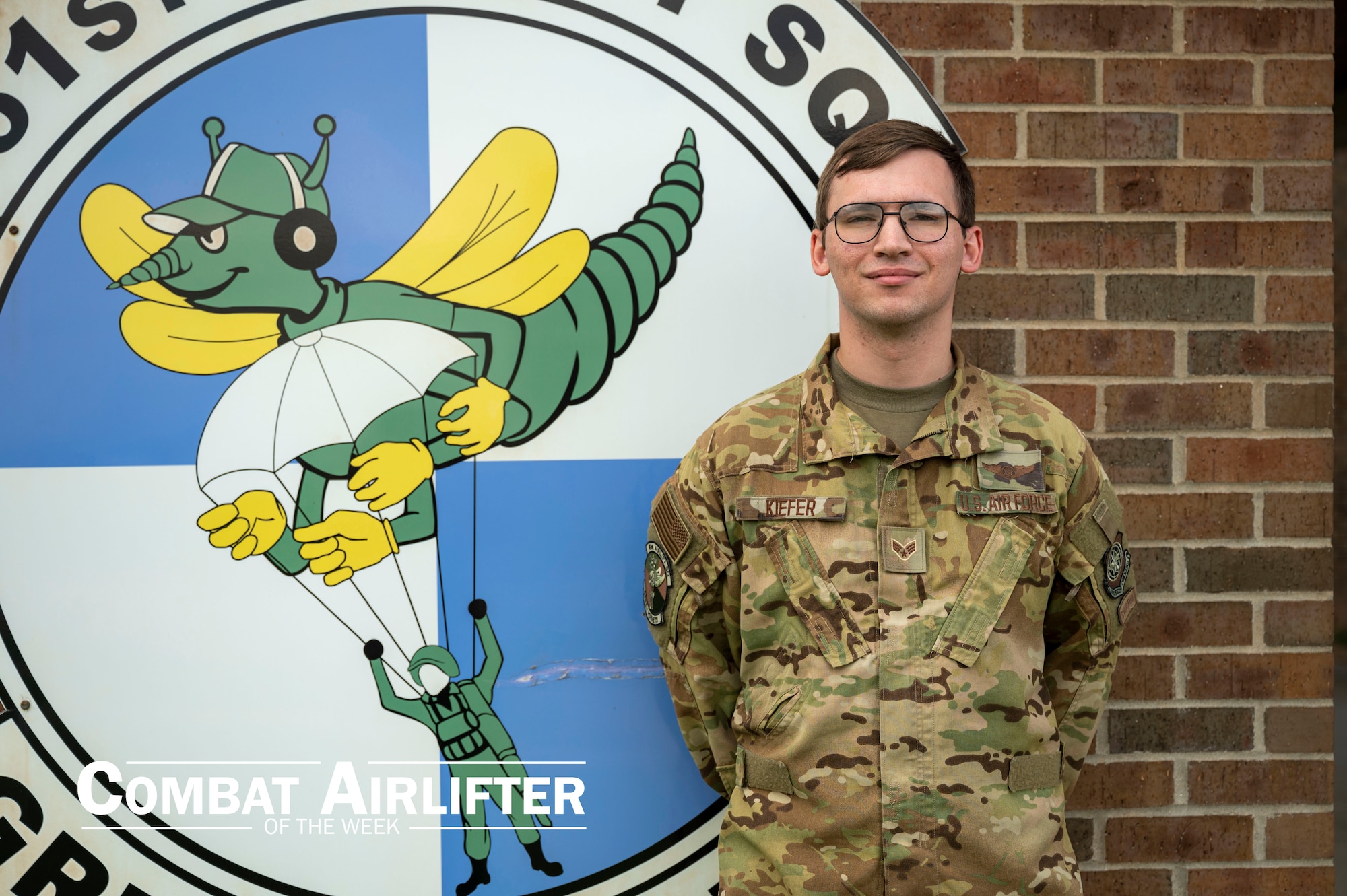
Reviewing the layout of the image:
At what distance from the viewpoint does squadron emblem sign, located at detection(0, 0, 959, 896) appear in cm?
178

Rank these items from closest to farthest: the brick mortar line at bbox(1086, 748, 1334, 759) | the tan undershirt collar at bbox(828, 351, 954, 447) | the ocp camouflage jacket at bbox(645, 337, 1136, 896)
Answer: the ocp camouflage jacket at bbox(645, 337, 1136, 896) < the tan undershirt collar at bbox(828, 351, 954, 447) < the brick mortar line at bbox(1086, 748, 1334, 759)

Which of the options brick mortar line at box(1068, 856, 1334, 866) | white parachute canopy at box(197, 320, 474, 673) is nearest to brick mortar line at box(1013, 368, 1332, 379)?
brick mortar line at box(1068, 856, 1334, 866)

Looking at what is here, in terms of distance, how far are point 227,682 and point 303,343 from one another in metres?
0.64

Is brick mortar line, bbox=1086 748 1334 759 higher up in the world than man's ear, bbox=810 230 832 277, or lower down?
lower down

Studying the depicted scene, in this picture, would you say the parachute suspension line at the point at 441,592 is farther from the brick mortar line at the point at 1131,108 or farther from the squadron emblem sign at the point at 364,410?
the brick mortar line at the point at 1131,108

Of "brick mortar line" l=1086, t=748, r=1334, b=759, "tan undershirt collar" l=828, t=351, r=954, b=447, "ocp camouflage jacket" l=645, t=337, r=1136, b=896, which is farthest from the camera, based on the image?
"brick mortar line" l=1086, t=748, r=1334, b=759

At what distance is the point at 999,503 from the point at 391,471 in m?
1.06

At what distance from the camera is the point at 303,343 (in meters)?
1.78

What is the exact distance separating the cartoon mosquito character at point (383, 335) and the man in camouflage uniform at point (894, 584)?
1.47 ft

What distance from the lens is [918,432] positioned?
1.35 meters

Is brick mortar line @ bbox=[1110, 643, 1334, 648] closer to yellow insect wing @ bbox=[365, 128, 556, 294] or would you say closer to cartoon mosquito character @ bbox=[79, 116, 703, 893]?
cartoon mosquito character @ bbox=[79, 116, 703, 893]

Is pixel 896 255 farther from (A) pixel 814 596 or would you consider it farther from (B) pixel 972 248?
(A) pixel 814 596

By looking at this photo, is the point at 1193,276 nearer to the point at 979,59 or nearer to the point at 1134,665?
the point at 979,59

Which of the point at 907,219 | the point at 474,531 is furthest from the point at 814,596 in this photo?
the point at 474,531
